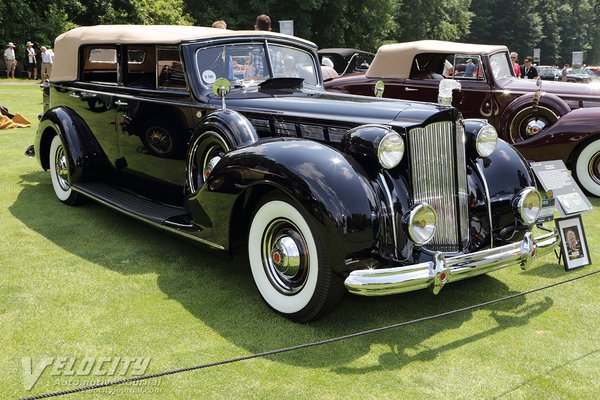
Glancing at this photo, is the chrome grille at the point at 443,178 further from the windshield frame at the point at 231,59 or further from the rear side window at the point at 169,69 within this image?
the rear side window at the point at 169,69

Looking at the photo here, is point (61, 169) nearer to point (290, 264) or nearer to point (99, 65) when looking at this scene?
point (99, 65)

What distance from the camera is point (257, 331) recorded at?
3.38m

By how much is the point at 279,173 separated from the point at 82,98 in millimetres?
3341

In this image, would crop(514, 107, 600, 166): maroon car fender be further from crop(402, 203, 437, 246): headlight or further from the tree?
the tree

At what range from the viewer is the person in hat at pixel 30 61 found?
24656 mm

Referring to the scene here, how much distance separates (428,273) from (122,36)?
3.72 m

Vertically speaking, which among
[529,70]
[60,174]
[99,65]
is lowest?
[60,174]

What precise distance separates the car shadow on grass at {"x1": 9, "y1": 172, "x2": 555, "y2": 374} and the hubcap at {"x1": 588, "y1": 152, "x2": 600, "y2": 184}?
11.5 feet

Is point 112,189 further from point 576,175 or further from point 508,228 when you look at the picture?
point 576,175

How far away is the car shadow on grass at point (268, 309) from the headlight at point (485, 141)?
97 cm

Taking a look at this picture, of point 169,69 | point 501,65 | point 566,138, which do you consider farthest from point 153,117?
point 501,65

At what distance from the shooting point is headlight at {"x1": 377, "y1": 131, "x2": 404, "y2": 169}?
3.36 m

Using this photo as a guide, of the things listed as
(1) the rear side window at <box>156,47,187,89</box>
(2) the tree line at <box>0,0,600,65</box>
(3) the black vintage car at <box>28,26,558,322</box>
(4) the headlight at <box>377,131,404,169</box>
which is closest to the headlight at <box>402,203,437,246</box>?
(3) the black vintage car at <box>28,26,558,322</box>

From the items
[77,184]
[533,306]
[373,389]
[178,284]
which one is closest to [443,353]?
[373,389]
